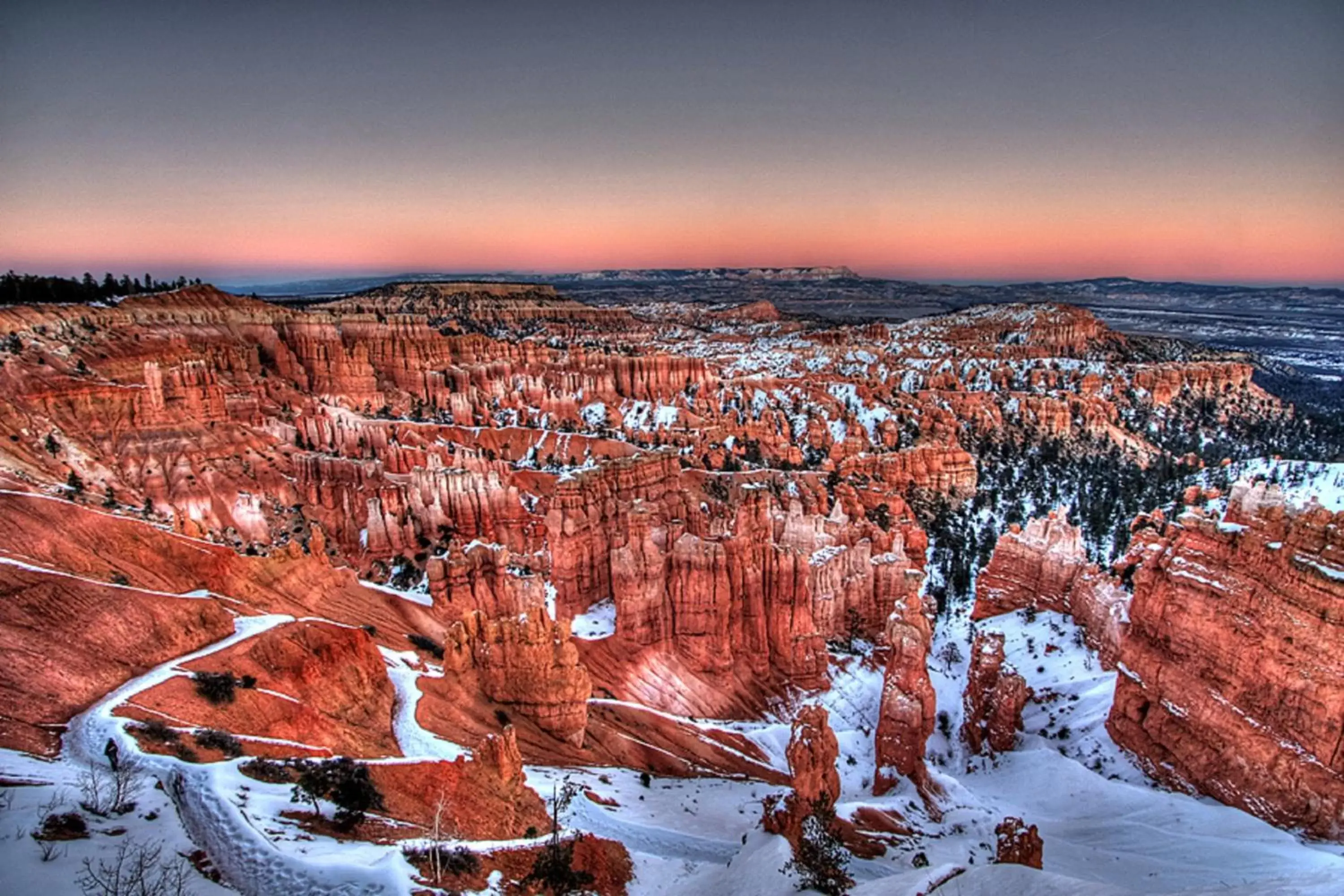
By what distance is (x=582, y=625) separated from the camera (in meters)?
31.0

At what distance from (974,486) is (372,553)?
53138 mm

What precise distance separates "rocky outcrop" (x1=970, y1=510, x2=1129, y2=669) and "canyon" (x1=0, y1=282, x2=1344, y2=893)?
0.16 meters

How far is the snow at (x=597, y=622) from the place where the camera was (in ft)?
98.0

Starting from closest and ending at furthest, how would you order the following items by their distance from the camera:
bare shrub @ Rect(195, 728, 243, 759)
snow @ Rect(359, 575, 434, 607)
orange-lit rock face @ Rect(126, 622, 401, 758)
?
bare shrub @ Rect(195, 728, 243, 759) → orange-lit rock face @ Rect(126, 622, 401, 758) → snow @ Rect(359, 575, 434, 607)

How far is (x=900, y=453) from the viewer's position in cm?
6756

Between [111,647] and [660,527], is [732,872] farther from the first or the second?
[660,527]

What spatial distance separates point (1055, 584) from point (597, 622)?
22.3 meters

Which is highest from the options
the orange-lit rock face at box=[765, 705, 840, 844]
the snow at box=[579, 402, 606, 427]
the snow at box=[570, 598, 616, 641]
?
the snow at box=[579, 402, 606, 427]

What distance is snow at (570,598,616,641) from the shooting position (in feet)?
98.0

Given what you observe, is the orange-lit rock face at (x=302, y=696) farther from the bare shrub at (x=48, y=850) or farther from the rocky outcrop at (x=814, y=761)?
the rocky outcrop at (x=814, y=761)

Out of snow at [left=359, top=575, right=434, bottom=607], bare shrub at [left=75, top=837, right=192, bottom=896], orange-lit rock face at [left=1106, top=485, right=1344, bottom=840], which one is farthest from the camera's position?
snow at [left=359, top=575, right=434, bottom=607]

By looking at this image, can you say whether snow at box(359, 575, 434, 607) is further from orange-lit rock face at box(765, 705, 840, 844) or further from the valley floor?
orange-lit rock face at box(765, 705, 840, 844)

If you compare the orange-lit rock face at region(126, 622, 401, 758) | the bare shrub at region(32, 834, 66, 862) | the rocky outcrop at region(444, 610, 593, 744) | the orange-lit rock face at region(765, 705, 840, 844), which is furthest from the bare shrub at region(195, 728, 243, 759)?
the orange-lit rock face at region(765, 705, 840, 844)

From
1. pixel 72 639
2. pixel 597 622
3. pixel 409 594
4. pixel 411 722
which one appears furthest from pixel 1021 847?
pixel 409 594
